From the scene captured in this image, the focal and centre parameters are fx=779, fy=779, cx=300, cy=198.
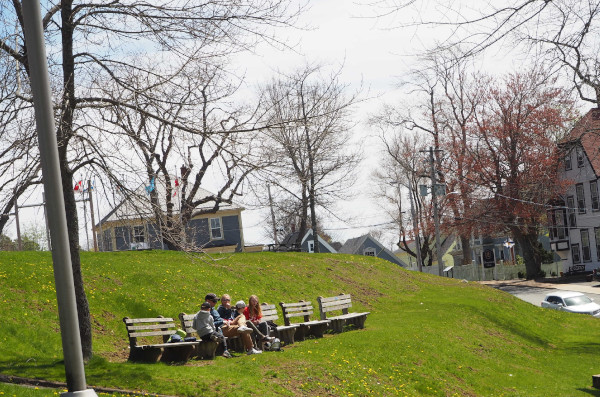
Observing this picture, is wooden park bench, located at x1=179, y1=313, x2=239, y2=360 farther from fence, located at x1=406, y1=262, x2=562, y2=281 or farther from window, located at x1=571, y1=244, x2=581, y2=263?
window, located at x1=571, y1=244, x2=581, y2=263

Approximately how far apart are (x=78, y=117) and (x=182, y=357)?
16.3ft

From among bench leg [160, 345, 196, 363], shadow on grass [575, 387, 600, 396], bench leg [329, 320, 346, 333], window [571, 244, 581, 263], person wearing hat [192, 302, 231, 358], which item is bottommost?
window [571, 244, 581, 263]

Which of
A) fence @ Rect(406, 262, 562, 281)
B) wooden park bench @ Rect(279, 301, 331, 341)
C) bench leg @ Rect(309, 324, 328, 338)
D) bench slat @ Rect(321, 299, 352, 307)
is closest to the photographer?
wooden park bench @ Rect(279, 301, 331, 341)

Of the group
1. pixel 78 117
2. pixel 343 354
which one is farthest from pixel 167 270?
pixel 78 117

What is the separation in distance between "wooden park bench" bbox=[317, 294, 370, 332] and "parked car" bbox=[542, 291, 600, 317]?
17050 mm

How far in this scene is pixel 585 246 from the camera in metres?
66.2

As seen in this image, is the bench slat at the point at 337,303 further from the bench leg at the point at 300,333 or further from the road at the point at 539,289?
the road at the point at 539,289

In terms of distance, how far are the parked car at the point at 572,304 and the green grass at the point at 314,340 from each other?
138 inches

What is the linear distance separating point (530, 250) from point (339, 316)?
43.1 meters

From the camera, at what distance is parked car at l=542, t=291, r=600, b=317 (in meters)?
35.6

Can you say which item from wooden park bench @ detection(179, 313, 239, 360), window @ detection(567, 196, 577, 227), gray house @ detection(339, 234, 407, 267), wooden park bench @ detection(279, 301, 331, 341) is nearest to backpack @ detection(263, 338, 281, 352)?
wooden park bench @ detection(179, 313, 239, 360)

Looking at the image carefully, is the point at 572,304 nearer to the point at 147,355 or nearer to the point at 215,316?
the point at 215,316

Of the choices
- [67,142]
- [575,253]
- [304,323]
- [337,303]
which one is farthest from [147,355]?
[575,253]

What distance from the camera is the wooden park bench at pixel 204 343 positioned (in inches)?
614
